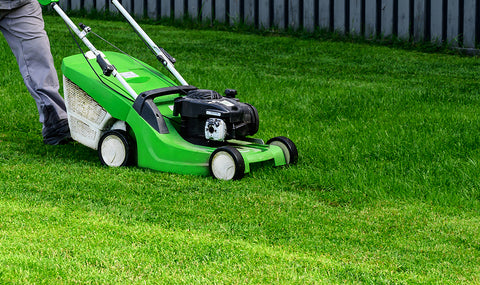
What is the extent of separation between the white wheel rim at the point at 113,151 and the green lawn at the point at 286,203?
0.32 ft

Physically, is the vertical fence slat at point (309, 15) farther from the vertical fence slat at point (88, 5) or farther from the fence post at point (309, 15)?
the vertical fence slat at point (88, 5)

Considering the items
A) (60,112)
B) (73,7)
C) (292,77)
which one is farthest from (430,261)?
(73,7)

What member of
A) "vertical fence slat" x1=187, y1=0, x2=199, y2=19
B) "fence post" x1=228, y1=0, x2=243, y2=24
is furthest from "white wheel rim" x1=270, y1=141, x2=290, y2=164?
"vertical fence slat" x1=187, y1=0, x2=199, y2=19

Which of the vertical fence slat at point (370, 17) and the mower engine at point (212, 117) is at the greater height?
the vertical fence slat at point (370, 17)

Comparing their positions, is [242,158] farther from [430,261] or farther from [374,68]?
[374,68]

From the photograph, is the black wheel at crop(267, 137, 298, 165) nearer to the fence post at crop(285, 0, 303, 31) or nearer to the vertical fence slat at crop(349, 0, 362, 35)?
the vertical fence slat at crop(349, 0, 362, 35)

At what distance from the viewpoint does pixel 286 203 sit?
3871 mm

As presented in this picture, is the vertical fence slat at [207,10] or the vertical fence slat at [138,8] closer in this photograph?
the vertical fence slat at [207,10]

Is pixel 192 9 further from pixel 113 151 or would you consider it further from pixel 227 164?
pixel 227 164

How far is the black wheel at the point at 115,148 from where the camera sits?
4555mm

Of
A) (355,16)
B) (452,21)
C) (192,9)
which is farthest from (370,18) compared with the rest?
(192,9)

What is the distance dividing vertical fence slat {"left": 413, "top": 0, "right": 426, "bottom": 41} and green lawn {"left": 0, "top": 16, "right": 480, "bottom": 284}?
7.45 ft

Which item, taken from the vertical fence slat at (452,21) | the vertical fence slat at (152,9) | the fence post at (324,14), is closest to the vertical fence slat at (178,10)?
the vertical fence slat at (152,9)

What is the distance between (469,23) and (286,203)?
580cm
